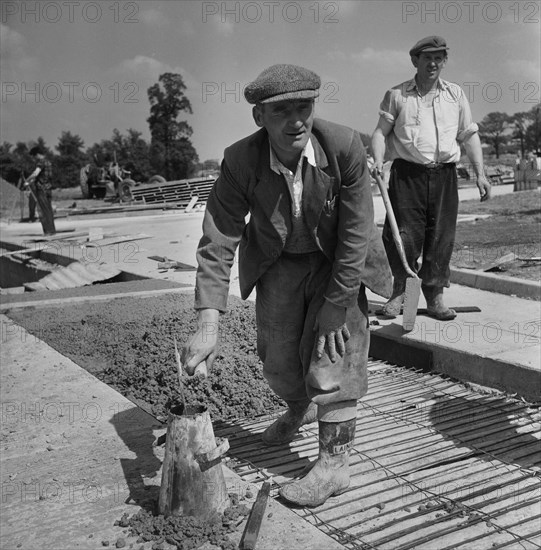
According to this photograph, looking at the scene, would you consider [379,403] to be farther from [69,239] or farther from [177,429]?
[69,239]

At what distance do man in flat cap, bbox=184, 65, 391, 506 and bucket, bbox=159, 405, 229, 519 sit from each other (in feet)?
0.78

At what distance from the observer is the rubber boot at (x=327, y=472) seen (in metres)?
3.17

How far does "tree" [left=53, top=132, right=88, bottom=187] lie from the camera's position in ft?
166

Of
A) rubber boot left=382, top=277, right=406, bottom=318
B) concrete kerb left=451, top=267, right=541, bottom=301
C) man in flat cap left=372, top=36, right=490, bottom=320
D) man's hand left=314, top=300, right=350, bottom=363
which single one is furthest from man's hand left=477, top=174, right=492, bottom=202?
man's hand left=314, top=300, right=350, bottom=363

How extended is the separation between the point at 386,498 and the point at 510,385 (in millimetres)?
1724

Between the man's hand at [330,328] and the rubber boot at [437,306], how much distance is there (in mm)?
2898

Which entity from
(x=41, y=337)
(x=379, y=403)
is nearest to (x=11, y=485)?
(x=379, y=403)

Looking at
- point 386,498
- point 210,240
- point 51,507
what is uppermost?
point 210,240

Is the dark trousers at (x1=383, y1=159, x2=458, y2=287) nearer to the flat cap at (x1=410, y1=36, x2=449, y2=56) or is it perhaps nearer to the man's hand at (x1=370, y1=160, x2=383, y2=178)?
the man's hand at (x1=370, y1=160, x2=383, y2=178)

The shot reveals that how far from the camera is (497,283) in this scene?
23.4 ft

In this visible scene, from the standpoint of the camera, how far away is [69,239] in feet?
44.3

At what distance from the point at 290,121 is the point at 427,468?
1.83 metres

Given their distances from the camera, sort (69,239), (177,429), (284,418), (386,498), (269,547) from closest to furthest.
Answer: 1. (269,547)
2. (177,429)
3. (386,498)
4. (284,418)
5. (69,239)

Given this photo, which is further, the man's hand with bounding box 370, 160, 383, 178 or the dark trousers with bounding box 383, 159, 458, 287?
the dark trousers with bounding box 383, 159, 458, 287
